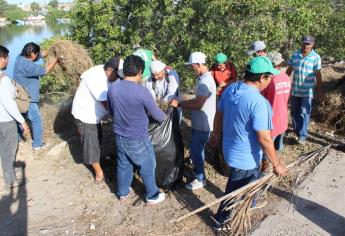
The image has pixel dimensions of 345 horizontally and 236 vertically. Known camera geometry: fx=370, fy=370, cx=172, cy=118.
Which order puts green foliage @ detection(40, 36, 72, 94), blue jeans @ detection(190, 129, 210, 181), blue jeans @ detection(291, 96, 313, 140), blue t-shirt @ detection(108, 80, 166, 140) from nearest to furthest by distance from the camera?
blue t-shirt @ detection(108, 80, 166, 140) → blue jeans @ detection(190, 129, 210, 181) → blue jeans @ detection(291, 96, 313, 140) → green foliage @ detection(40, 36, 72, 94)

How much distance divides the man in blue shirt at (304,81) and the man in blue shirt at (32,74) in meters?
3.47

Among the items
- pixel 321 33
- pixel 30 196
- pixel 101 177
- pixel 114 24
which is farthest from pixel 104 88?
pixel 321 33

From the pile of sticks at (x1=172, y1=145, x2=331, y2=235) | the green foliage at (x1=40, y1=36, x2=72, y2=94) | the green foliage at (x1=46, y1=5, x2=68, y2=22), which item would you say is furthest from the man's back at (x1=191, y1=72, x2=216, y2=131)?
the green foliage at (x1=46, y1=5, x2=68, y2=22)

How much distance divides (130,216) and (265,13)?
5.57m

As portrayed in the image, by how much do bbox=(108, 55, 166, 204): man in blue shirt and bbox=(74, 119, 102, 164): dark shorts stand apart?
60 centimetres

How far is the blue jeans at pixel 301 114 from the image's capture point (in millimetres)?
5195

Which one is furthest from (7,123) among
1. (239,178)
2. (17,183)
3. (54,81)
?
(239,178)

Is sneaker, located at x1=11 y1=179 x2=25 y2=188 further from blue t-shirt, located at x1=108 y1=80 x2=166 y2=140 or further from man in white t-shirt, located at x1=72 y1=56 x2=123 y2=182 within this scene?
blue t-shirt, located at x1=108 y1=80 x2=166 y2=140

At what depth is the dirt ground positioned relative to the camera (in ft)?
12.2

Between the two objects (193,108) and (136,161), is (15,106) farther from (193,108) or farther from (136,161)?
(193,108)

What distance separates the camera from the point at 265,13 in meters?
7.75

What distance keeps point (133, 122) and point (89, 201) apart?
1.27 m

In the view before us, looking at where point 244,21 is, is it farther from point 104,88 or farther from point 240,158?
point 240,158

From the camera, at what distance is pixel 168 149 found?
4059 mm
